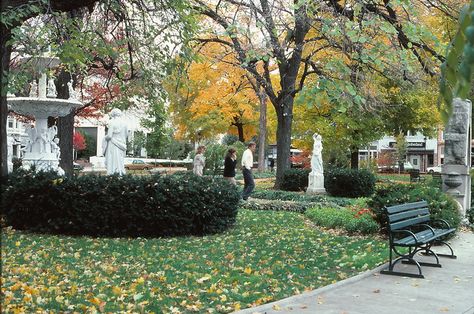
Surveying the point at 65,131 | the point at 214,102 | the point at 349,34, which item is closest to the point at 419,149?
the point at 214,102

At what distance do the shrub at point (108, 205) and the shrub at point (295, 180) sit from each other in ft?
42.2

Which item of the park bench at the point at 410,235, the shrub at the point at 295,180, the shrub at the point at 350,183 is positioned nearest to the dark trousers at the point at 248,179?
the shrub at the point at 350,183

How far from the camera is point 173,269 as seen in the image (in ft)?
25.4

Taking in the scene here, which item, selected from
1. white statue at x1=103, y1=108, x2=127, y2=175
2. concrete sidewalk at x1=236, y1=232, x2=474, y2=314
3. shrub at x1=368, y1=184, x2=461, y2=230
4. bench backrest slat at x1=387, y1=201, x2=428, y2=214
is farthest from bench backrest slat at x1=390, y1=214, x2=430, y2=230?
white statue at x1=103, y1=108, x2=127, y2=175

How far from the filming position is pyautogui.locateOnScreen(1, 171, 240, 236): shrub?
422 inches

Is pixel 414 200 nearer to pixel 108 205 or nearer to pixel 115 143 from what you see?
pixel 108 205

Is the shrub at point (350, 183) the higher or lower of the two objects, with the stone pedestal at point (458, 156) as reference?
lower

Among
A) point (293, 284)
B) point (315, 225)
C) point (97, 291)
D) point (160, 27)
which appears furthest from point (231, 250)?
point (160, 27)

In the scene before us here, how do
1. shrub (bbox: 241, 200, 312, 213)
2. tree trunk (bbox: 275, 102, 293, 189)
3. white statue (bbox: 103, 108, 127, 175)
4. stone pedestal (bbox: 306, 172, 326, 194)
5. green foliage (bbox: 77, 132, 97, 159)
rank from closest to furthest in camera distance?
white statue (bbox: 103, 108, 127, 175) → shrub (bbox: 241, 200, 312, 213) → stone pedestal (bbox: 306, 172, 326, 194) → tree trunk (bbox: 275, 102, 293, 189) → green foliage (bbox: 77, 132, 97, 159)

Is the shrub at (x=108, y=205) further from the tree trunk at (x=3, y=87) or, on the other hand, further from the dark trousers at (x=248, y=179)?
the dark trousers at (x=248, y=179)

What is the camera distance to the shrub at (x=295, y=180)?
23.8 metres

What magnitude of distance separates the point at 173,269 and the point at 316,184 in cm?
1567

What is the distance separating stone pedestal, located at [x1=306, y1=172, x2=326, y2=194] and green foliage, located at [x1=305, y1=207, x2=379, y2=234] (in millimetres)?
7529

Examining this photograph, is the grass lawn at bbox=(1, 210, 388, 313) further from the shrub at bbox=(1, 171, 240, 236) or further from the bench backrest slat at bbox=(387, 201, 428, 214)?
the bench backrest slat at bbox=(387, 201, 428, 214)
